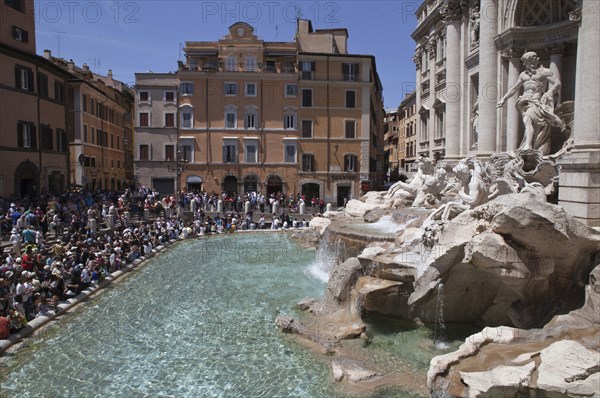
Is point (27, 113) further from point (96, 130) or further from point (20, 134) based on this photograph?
point (96, 130)

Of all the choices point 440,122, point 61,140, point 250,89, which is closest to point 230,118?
point 250,89

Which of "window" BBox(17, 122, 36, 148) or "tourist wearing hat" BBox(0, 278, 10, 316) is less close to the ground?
"window" BBox(17, 122, 36, 148)

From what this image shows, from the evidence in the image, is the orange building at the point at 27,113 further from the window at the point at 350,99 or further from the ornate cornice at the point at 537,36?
the ornate cornice at the point at 537,36

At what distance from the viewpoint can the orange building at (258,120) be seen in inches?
1583

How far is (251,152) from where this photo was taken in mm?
40594

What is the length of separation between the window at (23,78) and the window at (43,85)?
0.79 m

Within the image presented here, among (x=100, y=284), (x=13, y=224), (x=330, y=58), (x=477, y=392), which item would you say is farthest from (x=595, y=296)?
(x=330, y=58)

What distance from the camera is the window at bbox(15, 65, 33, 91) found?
26.2 m

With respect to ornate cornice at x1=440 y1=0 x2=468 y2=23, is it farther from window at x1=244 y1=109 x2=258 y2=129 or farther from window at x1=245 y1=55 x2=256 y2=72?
window at x1=244 y1=109 x2=258 y2=129

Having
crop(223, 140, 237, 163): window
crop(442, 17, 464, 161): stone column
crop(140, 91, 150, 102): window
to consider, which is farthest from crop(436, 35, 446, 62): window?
crop(140, 91, 150, 102): window

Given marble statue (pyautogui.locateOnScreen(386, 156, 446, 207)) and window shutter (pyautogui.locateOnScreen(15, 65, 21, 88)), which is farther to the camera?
window shutter (pyautogui.locateOnScreen(15, 65, 21, 88))

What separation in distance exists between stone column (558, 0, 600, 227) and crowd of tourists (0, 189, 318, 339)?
13.4m

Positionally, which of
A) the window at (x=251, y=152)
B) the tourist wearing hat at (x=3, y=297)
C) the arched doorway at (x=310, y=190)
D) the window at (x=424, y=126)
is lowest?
Result: the tourist wearing hat at (x=3, y=297)

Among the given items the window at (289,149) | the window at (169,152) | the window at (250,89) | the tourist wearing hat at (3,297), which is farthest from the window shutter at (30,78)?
the tourist wearing hat at (3,297)
